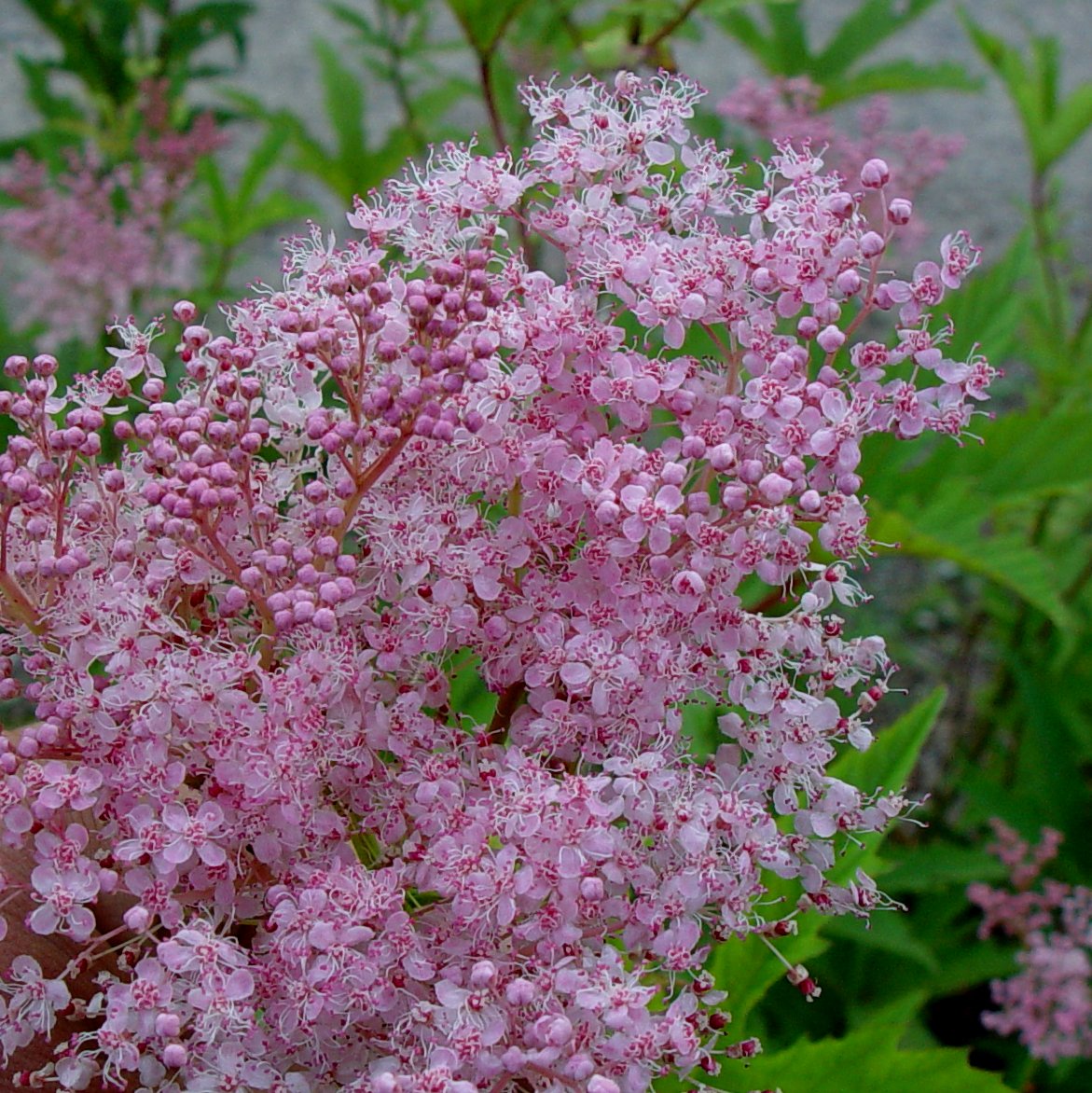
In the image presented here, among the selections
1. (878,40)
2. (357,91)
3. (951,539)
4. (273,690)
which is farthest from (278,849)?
(357,91)

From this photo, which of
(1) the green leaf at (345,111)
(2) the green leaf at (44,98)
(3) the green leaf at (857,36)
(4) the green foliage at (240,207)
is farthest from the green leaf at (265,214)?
(3) the green leaf at (857,36)

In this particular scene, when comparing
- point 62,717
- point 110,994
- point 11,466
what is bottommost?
point 110,994

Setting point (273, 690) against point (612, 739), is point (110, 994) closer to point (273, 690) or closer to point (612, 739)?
point (273, 690)

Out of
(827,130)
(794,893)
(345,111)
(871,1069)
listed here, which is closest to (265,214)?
(345,111)

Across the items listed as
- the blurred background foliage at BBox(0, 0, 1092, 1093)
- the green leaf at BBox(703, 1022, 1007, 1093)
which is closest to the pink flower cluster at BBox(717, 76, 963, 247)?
the blurred background foliage at BBox(0, 0, 1092, 1093)

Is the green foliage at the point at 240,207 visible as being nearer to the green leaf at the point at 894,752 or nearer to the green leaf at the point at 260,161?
the green leaf at the point at 260,161

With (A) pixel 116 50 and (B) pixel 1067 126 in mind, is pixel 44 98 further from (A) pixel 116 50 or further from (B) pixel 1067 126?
(B) pixel 1067 126
